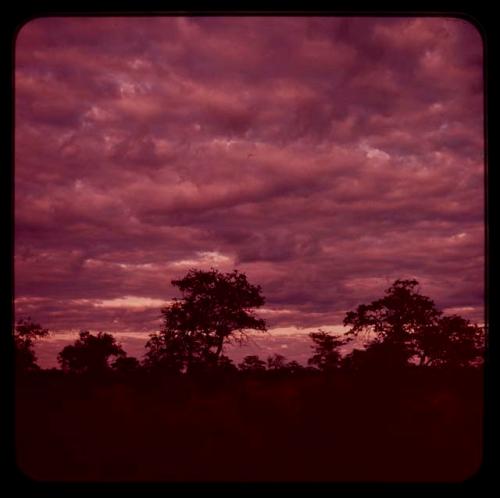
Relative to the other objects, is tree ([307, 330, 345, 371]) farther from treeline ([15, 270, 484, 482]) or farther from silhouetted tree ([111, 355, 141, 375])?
silhouetted tree ([111, 355, 141, 375])

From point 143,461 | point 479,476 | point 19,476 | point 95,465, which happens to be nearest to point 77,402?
point 143,461

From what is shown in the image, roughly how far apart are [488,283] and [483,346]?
218mm

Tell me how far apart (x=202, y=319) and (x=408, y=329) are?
11.1 ft

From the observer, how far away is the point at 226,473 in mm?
1815

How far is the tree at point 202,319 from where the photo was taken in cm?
749

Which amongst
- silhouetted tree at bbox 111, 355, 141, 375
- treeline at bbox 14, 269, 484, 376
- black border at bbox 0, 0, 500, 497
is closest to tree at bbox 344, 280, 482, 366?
treeline at bbox 14, 269, 484, 376

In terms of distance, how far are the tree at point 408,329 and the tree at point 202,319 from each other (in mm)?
1848

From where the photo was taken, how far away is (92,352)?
551 cm

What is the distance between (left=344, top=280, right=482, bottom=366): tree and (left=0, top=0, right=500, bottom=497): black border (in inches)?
216

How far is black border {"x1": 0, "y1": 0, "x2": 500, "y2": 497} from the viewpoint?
5.82ft

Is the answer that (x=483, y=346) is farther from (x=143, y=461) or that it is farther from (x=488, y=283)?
(x=143, y=461)
